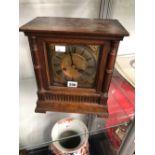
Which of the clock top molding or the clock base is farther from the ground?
the clock top molding

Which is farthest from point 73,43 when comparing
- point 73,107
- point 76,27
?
point 73,107

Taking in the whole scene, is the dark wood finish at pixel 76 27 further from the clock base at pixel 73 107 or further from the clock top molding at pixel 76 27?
the clock base at pixel 73 107

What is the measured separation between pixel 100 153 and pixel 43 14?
834 mm

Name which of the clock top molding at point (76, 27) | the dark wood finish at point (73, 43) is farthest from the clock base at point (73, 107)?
the clock top molding at point (76, 27)

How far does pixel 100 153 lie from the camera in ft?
3.25

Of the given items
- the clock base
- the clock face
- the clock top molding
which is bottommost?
the clock base

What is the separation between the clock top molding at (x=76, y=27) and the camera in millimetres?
426

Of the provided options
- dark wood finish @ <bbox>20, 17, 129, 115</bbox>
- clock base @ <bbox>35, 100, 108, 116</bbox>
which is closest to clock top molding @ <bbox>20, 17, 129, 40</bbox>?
dark wood finish @ <bbox>20, 17, 129, 115</bbox>

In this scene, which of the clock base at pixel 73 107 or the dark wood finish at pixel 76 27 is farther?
the clock base at pixel 73 107

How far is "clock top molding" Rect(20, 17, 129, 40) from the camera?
43 centimetres

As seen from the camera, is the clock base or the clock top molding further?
the clock base

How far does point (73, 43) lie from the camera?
18.2 inches

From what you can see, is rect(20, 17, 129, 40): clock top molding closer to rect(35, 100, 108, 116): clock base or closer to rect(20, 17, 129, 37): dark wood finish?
rect(20, 17, 129, 37): dark wood finish

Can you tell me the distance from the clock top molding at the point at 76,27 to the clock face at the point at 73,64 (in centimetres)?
5
